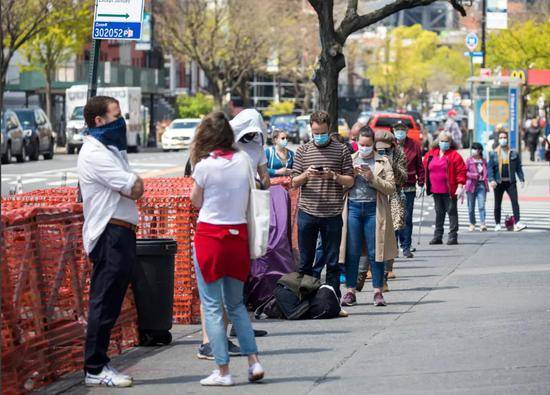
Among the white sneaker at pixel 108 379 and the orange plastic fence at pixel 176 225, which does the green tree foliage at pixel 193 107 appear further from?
the white sneaker at pixel 108 379

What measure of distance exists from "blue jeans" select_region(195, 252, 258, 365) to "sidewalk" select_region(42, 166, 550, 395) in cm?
25

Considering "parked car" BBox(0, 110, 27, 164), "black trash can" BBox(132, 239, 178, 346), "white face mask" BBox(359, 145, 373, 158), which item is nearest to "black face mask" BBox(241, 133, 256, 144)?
"black trash can" BBox(132, 239, 178, 346)

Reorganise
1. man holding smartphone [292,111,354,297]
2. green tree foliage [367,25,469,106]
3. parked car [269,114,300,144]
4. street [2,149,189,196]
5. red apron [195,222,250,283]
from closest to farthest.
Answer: red apron [195,222,250,283] < man holding smartphone [292,111,354,297] < street [2,149,189,196] < parked car [269,114,300,144] < green tree foliage [367,25,469,106]

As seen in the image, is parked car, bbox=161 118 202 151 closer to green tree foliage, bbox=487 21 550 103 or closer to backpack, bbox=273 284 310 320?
green tree foliage, bbox=487 21 550 103

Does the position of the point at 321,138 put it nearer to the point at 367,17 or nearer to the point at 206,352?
the point at 206,352

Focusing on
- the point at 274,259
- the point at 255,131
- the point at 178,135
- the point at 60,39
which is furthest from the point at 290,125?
the point at 255,131

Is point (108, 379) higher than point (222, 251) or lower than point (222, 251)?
lower

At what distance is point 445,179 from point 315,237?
945 cm

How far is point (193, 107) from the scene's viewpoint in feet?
289

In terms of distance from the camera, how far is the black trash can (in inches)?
435

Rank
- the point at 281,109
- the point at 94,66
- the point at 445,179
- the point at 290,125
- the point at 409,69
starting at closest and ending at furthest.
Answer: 1. the point at 94,66
2. the point at 445,179
3. the point at 290,125
4. the point at 281,109
5. the point at 409,69

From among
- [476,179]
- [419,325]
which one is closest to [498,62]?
[476,179]

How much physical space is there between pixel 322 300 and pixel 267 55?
7614 centimetres

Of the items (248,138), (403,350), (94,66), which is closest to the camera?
(403,350)
